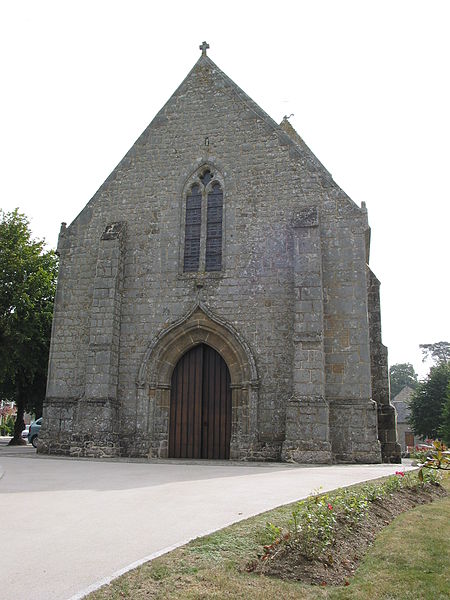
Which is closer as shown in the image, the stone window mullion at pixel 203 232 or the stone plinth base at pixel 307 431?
the stone plinth base at pixel 307 431

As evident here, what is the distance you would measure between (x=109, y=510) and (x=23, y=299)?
1649cm

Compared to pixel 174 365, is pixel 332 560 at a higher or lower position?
lower

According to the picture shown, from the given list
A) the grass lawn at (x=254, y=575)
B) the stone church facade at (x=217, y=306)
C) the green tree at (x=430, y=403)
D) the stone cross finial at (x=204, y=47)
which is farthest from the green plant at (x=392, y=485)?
the green tree at (x=430, y=403)

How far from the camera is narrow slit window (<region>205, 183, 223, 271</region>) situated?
16562 mm

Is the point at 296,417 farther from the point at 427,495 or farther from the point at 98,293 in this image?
the point at 98,293

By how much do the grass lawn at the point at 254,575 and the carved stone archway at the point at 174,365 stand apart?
30.1ft

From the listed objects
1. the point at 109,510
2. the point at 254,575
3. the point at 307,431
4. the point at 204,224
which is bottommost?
the point at 254,575

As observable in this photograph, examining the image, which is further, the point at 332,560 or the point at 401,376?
the point at 401,376

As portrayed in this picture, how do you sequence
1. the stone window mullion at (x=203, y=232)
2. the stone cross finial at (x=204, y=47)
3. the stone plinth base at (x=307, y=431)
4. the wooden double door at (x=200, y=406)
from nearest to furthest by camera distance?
the stone plinth base at (x=307, y=431) → the wooden double door at (x=200, y=406) → the stone window mullion at (x=203, y=232) → the stone cross finial at (x=204, y=47)

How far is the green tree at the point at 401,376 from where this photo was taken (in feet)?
287

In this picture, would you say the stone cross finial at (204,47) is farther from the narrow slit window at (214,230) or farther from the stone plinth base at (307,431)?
the stone plinth base at (307,431)

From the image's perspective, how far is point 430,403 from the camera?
41.1m

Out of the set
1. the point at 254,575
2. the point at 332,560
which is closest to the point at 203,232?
the point at 332,560

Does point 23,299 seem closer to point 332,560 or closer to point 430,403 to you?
point 332,560
